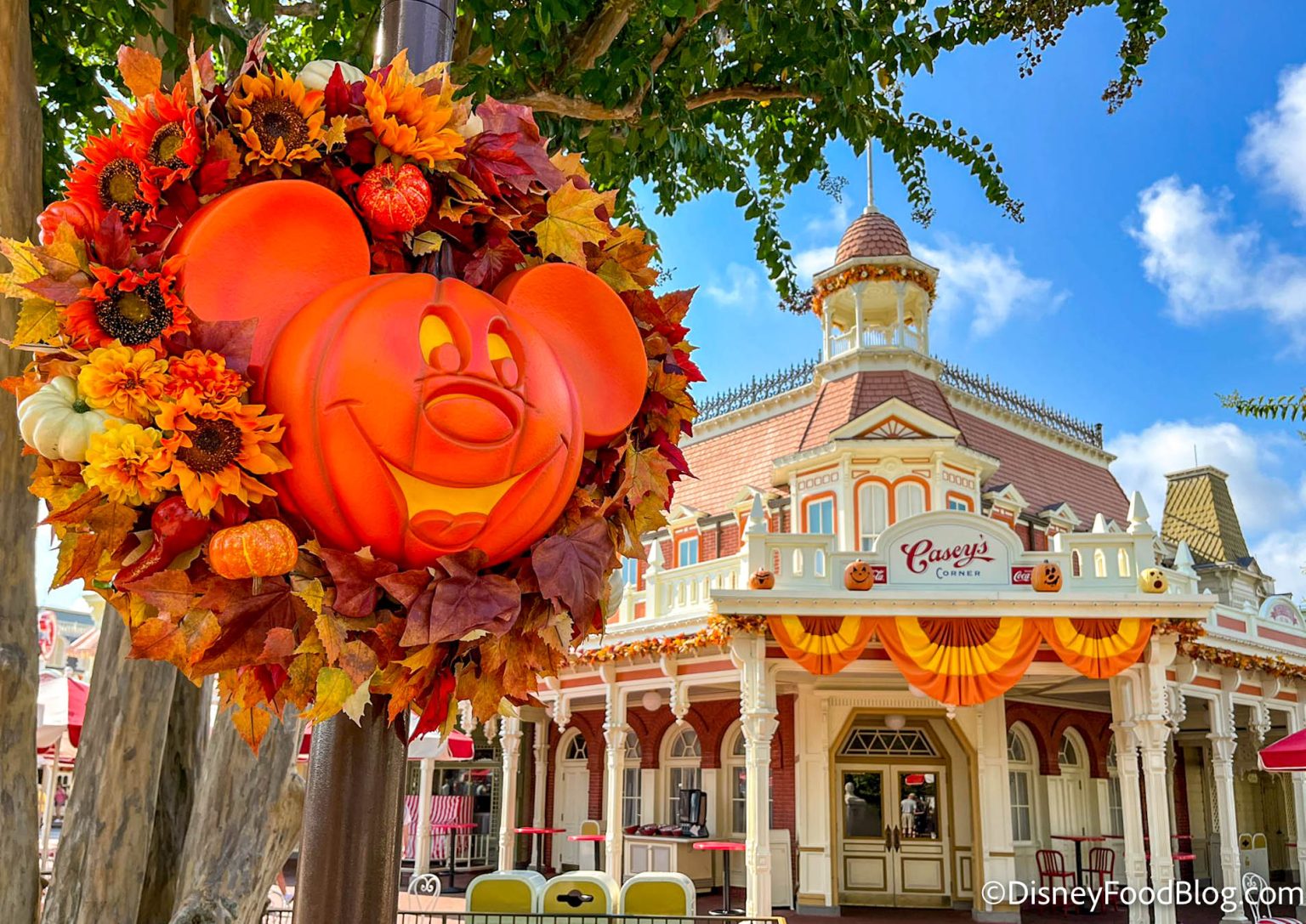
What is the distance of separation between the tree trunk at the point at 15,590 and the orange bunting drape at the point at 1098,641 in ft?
37.8

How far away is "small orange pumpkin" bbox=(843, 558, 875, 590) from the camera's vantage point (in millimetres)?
12375

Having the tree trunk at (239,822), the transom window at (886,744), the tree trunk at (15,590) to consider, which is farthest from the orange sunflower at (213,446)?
the transom window at (886,744)

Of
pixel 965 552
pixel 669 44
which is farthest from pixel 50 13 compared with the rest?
pixel 965 552

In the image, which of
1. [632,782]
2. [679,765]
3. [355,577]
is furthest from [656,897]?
[632,782]

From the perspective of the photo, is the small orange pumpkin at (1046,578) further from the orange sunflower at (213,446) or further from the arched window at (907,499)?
the orange sunflower at (213,446)

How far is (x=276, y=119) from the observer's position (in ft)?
3.80

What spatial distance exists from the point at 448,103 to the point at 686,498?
2019 centimetres

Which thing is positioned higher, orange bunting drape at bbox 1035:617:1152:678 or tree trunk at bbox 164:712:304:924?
orange bunting drape at bbox 1035:617:1152:678

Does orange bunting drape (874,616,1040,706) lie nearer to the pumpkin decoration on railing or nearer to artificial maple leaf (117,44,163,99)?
the pumpkin decoration on railing

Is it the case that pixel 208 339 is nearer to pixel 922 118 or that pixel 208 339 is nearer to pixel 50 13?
pixel 50 13

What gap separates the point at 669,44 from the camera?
495cm

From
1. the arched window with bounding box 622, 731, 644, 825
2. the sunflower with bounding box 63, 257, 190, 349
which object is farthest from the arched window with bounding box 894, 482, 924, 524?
the sunflower with bounding box 63, 257, 190, 349

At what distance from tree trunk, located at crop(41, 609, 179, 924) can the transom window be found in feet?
47.6

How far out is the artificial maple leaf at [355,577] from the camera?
106cm
